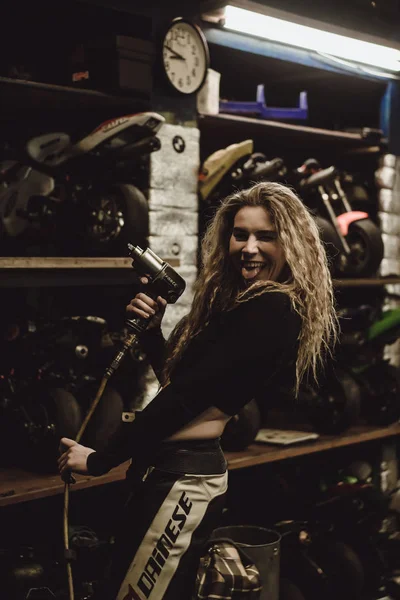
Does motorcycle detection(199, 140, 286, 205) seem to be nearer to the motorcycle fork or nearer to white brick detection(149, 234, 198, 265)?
white brick detection(149, 234, 198, 265)

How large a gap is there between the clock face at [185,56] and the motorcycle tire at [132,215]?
1.99 feet

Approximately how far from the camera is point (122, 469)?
10.5ft

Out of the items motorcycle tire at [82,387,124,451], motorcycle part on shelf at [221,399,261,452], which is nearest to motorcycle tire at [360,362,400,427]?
motorcycle part on shelf at [221,399,261,452]

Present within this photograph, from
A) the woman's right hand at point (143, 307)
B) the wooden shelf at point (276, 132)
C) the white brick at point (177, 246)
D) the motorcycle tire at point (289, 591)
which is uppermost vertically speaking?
the wooden shelf at point (276, 132)

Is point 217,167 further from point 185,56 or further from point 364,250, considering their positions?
point 364,250

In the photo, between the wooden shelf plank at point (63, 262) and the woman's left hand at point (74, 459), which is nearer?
the woman's left hand at point (74, 459)

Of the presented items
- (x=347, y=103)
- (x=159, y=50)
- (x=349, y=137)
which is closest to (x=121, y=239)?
(x=159, y=50)

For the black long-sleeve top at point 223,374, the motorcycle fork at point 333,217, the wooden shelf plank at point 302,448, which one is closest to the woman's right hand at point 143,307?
the black long-sleeve top at point 223,374

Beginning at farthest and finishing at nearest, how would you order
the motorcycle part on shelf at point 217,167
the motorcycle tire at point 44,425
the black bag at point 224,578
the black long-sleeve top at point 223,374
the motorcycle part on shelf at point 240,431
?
1. the motorcycle part on shelf at point 217,167
2. the motorcycle part on shelf at point 240,431
3. the motorcycle tire at point 44,425
4. the black bag at point 224,578
5. the black long-sleeve top at point 223,374

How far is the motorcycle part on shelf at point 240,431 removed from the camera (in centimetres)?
368

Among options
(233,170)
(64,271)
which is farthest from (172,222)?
(64,271)

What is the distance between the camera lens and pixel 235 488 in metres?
4.54

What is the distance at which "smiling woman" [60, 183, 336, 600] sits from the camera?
2174 millimetres

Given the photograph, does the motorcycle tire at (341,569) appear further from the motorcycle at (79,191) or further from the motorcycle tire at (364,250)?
the motorcycle at (79,191)
